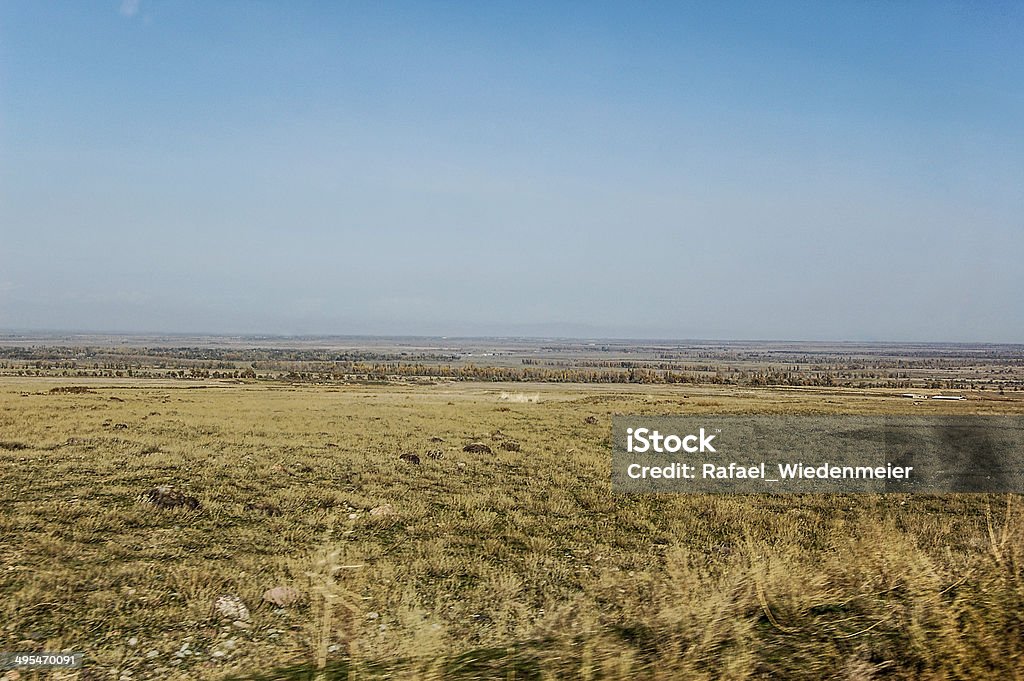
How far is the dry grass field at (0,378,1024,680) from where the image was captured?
6.33 meters

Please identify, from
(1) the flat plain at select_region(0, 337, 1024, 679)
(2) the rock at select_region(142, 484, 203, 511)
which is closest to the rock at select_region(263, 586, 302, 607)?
(1) the flat plain at select_region(0, 337, 1024, 679)

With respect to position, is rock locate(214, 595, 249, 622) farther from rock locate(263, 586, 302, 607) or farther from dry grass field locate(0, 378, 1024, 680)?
rock locate(263, 586, 302, 607)

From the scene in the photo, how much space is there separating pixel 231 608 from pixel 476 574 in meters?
3.23

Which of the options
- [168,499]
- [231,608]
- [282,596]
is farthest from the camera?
[168,499]

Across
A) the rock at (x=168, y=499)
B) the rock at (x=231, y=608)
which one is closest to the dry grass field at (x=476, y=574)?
the rock at (x=231, y=608)

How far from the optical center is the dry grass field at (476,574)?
20.8 ft

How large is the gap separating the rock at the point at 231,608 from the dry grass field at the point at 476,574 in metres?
0.03

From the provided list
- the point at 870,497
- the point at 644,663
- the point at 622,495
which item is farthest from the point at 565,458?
the point at 644,663

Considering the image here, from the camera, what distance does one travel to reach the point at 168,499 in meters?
13.0

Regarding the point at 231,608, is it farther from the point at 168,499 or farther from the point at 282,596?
the point at 168,499

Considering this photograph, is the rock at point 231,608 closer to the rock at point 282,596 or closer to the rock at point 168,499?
the rock at point 282,596

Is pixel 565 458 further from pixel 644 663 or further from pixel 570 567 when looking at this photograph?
pixel 644 663

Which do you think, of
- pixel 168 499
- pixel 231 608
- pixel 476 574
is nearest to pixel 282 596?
pixel 231 608

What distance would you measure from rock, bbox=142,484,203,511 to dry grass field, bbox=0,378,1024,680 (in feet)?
0.80
